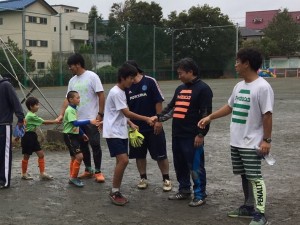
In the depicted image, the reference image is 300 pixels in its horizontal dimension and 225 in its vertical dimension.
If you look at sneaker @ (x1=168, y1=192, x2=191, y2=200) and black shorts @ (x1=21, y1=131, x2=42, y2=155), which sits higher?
black shorts @ (x1=21, y1=131, x2=42, y2=155)

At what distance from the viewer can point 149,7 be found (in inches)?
2579

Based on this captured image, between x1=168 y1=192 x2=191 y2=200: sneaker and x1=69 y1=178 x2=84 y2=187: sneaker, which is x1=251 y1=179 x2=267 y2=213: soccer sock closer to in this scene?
x1=168 y1=192 x2=191 y2=200: sneaker

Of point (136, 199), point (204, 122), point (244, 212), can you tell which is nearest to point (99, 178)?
point (136, 199)

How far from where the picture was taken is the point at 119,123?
18.2ft

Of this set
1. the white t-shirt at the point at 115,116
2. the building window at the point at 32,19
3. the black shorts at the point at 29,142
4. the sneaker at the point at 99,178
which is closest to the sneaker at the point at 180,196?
the white t-shirt at the point at 115,116

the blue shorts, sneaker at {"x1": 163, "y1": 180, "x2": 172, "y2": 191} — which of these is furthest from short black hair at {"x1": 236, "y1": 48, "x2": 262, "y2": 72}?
sneaker at {"x1": 163, "y1": 180, "x2": 172, "y2": 191}

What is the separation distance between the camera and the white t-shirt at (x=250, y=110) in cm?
450

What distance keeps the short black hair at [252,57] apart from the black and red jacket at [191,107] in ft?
2.34

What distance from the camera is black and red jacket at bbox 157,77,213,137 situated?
17.2 ft

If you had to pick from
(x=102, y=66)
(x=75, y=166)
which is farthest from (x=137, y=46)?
(x=75, y=166)

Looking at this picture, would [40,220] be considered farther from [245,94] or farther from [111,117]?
[245,94]

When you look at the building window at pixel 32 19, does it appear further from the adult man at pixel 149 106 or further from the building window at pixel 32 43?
the adult man at pixel 149 106

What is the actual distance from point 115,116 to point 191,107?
942 mm

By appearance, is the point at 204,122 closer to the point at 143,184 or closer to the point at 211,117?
the point at 211,117
